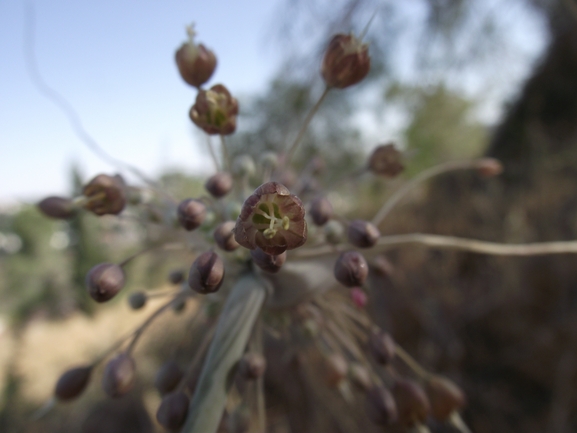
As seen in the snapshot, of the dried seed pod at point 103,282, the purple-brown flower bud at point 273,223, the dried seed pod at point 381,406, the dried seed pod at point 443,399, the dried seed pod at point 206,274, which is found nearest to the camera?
the purple-brown flower bud at point 273,223

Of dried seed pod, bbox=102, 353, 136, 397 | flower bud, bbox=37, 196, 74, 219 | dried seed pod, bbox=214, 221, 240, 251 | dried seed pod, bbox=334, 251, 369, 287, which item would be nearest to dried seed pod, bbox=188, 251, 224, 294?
dried seed pod, bbox=214, 221, 240, 251

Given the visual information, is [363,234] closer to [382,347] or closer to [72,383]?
[382,347]

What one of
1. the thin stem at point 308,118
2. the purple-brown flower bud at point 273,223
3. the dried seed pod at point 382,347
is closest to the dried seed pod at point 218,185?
the thin stem at point 308,118

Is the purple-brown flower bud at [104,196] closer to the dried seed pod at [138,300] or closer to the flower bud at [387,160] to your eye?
the dried seed pod at [138,300]

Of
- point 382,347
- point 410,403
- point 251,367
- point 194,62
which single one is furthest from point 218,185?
point 410,403

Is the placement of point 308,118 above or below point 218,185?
above

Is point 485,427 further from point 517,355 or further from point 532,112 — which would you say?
point 532,112
